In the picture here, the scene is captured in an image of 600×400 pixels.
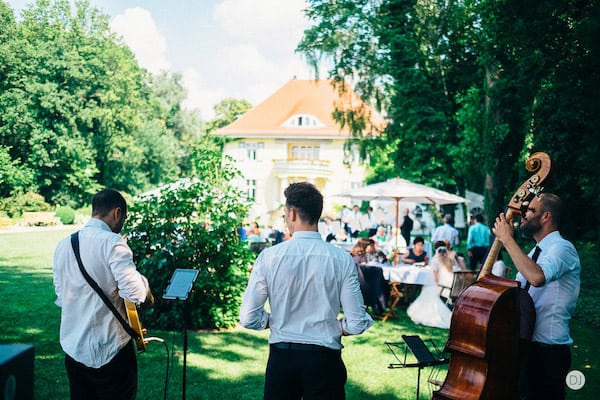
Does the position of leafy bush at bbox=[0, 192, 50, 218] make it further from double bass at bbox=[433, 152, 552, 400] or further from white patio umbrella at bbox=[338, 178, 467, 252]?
double bass at bbox=[433, 152, 552, 400]

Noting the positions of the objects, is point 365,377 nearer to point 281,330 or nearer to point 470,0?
point 281,330

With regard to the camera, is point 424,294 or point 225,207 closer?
point 225,207

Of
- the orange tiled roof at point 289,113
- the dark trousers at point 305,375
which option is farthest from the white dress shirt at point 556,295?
the orange tiled roof at point 289,113

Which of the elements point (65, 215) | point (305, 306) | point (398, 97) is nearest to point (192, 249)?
point (305, 306)

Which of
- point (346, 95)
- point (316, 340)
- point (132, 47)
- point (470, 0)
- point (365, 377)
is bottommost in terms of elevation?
point (365, 377)

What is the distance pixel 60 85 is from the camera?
1663 inches

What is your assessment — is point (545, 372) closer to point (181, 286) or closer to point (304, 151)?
point (181, 286)

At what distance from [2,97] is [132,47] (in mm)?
20102

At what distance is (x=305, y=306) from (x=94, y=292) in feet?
4.69

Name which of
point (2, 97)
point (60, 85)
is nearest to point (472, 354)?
point (2, 97)

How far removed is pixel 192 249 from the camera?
837 centimetres

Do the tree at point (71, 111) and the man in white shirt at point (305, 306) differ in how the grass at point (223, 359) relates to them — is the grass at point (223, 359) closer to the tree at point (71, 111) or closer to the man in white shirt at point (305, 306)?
the man in white shirt at point (305, 306)

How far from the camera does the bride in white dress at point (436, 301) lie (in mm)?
9719

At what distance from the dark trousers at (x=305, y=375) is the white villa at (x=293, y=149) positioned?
→ 4201 centimetres
